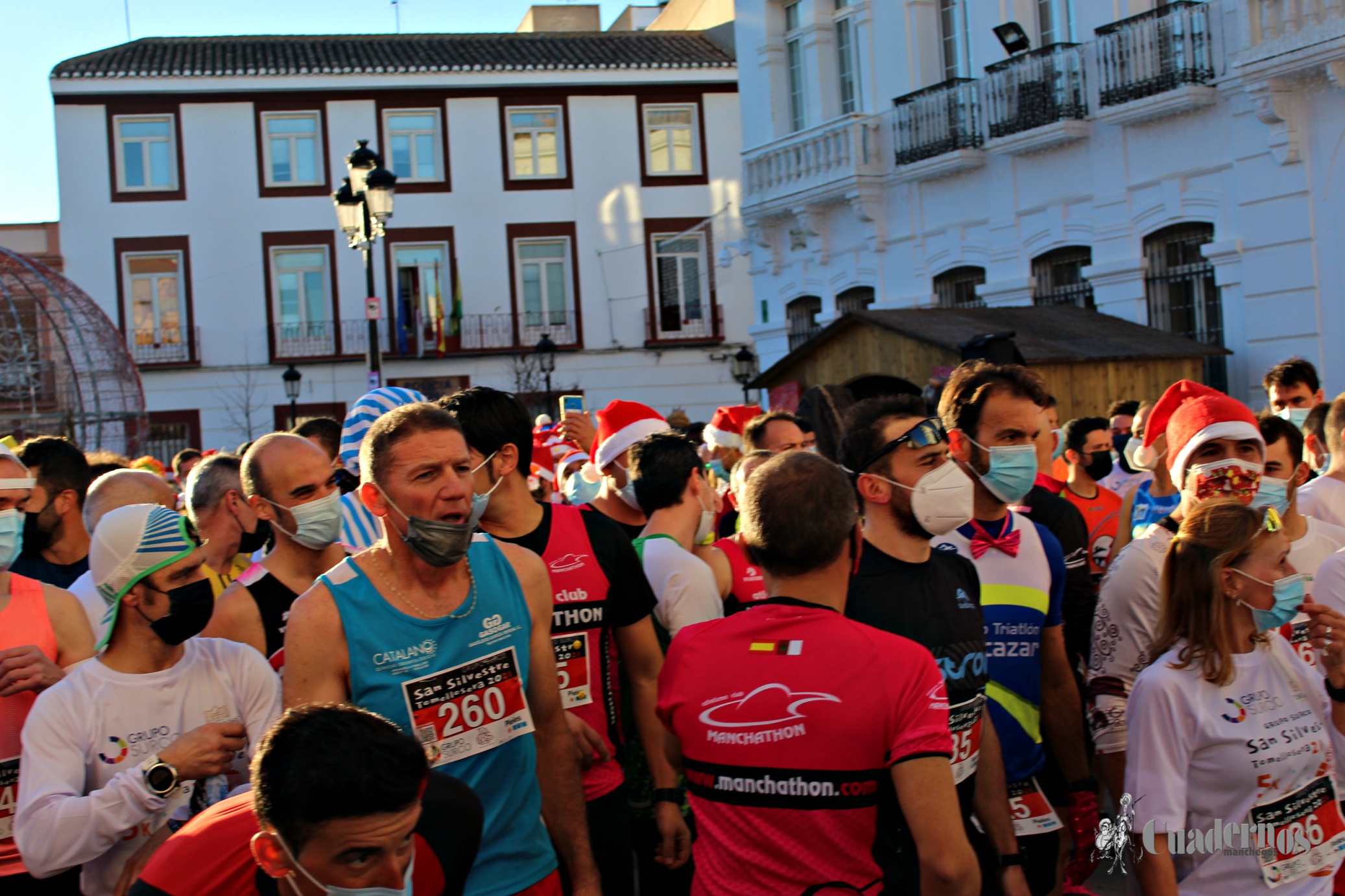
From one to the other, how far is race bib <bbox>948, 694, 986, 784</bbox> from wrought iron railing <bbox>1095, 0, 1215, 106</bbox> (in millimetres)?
12478

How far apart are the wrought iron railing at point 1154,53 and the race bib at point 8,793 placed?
1369 centimetres

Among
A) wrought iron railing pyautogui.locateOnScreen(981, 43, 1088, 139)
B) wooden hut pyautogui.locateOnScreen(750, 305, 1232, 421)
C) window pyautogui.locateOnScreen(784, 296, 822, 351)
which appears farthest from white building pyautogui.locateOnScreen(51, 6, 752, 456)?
wooden hut pyautogui.locateOnScreen(750, 305, 1232, 421)

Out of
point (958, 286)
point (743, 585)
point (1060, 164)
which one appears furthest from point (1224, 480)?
point (958, 286)

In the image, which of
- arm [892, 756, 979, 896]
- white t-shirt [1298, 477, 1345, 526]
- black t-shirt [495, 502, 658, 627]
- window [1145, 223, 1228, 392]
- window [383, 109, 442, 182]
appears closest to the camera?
arm [892, 756, 979, 896]

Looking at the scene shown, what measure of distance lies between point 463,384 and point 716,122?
9.59 metres

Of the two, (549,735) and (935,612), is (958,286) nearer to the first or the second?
(935,612)

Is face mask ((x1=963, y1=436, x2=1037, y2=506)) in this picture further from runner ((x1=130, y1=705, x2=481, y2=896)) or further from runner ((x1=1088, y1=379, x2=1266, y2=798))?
runner ((x1=130, y1=705, x2=481, y2=896))

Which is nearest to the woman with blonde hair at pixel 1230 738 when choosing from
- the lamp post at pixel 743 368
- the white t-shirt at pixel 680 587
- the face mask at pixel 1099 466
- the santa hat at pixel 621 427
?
the white t-shirt at pixel 680 587

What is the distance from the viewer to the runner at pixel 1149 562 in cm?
402

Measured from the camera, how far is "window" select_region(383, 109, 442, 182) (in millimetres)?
32344

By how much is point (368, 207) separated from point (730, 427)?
16.8ft

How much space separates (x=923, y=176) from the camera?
18031mm

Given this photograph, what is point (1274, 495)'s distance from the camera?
452 centimetres

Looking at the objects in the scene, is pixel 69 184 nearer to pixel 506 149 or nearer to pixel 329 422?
pixel 506 149
